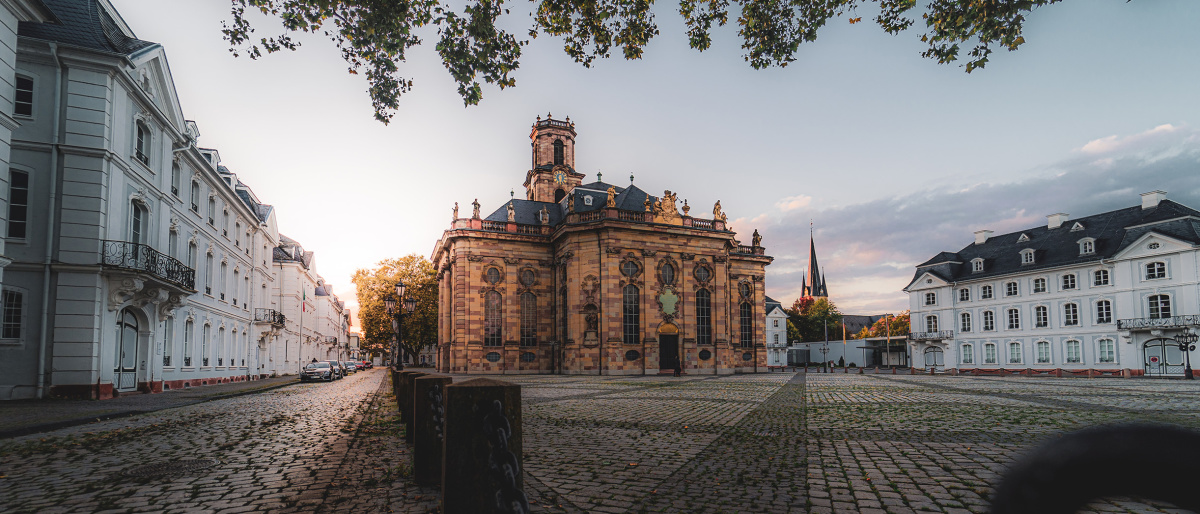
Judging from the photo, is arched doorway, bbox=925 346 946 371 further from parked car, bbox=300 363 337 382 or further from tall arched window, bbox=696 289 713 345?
parked car, bbox=300 363 337 382

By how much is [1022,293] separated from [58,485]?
198ft

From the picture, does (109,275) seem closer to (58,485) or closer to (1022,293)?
(58,485)

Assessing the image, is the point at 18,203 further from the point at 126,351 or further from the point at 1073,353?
the point at 1073,353

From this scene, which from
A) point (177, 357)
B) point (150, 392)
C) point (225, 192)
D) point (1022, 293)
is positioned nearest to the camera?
point (150, 392)

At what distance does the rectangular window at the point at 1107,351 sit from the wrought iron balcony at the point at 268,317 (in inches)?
2186

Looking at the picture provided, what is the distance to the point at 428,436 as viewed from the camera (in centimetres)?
613

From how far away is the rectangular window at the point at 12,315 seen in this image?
17.1m

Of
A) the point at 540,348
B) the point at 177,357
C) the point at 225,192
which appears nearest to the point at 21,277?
the point at 177,357

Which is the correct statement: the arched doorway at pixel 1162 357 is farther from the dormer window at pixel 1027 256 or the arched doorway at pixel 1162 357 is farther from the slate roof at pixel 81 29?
the slate roof at pixel 81 29

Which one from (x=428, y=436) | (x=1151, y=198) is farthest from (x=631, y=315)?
(x=428, y=436)

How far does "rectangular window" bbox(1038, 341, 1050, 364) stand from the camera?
49.8 metres

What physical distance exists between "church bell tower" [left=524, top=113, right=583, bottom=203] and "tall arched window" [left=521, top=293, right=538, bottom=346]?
46.8 feet

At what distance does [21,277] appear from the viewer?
1731 centimetres

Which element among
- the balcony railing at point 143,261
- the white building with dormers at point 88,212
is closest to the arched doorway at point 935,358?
the balcony railing at point 143,261
